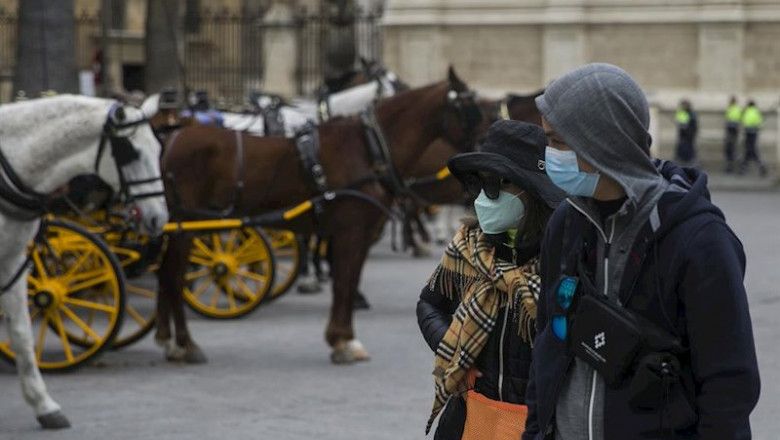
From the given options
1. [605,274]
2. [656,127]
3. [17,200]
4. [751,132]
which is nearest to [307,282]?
[17,200]

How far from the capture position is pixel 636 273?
11.4 ft

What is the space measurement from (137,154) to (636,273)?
5.84m

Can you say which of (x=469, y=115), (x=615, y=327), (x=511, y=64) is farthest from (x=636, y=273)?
(x=511, y=64)

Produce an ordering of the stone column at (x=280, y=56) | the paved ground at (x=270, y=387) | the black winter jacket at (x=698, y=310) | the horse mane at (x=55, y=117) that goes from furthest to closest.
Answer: the stone column at (x=280, y=56)
the horse mane at (x=55, y=117)
the paved ground at (x=270, y=387)
the black winter jacket at (x=698, y=310)

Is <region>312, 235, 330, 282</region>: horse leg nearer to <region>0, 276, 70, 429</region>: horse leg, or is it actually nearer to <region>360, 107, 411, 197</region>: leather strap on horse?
<region>360, 107, 411, 197</region>: leather strap on horse

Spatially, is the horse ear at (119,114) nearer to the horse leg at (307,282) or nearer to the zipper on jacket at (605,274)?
the horse leg at (307,282)

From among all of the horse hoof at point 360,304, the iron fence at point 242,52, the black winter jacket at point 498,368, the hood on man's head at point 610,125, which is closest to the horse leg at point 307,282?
the horse hoof at point 360,304

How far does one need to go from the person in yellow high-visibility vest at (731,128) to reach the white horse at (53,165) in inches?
928

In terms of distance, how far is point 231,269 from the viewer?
12492 millimetres

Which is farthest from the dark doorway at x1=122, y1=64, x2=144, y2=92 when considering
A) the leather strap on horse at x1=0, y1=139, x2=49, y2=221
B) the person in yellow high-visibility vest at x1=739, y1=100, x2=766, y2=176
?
the leather strap on horse at x1=0, y1=139, x2=49, y2=221

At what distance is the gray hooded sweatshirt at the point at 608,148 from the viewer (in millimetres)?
3432

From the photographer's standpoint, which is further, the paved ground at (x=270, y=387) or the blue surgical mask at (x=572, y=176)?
the paved ground at (x=270, y=387)

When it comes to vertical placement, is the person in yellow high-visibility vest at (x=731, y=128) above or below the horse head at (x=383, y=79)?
below

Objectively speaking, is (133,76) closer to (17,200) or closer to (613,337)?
(17,200)
